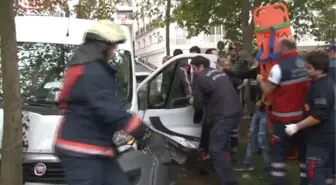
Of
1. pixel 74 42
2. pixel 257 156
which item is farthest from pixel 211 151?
pixel 257 156

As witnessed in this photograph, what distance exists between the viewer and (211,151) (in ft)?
23.8

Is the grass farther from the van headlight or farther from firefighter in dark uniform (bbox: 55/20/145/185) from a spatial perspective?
firefighter in dark uniform (bbox: 55/20/145/185)

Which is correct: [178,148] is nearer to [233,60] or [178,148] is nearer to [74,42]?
[74,42]

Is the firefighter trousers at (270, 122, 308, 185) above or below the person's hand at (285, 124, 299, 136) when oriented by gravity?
below

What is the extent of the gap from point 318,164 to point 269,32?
7.43 ft

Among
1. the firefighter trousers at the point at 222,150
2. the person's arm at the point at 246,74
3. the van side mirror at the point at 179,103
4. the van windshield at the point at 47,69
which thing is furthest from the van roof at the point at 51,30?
the person's arm at the point at 246,74

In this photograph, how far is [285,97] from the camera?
21.0 ft

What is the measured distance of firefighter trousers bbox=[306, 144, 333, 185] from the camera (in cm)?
597

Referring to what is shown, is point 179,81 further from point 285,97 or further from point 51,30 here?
point 285,97

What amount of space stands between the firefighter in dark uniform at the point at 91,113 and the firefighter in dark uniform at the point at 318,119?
2.43m

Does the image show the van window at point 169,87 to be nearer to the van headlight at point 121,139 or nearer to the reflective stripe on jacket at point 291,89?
the reflective stripe on jacket at point 291,89

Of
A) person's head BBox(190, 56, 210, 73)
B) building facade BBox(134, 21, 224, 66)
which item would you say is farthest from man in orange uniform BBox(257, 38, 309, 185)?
building facade BBox(134, 21, 224, 66)

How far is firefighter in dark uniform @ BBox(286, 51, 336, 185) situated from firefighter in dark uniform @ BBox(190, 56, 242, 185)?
4.25ft

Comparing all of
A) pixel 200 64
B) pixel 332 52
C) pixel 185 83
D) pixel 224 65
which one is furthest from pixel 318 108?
pixel 224 65
